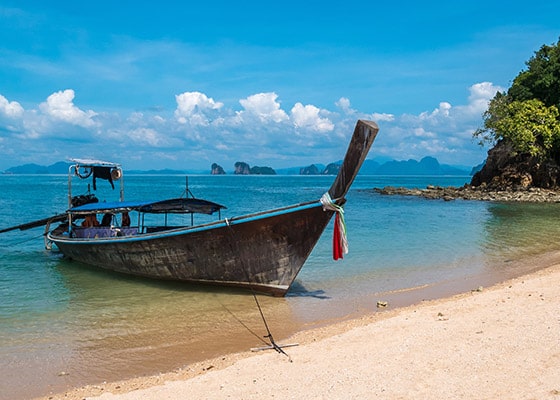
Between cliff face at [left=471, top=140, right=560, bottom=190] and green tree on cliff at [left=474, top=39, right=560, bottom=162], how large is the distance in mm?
1132

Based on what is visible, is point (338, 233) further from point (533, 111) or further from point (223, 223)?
point (533, 111)

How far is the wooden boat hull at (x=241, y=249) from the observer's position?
32.1ft

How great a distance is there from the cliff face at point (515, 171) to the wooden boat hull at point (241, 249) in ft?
113

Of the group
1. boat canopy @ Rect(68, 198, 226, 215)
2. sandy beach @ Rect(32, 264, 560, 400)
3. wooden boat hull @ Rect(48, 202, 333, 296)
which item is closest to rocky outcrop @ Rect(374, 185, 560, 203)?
boat canopy @ Rect(68, 198, 226, 215)

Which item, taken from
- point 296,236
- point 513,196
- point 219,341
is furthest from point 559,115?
point 219,341

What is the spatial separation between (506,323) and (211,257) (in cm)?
612

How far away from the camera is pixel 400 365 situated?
229 inches

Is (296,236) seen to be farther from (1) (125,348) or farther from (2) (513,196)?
(2) (513,196)

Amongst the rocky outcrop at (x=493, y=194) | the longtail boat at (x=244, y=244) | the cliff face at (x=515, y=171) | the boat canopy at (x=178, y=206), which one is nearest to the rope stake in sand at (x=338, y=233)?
the longtail boat at (x=244, y=244)

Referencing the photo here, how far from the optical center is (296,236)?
9883 mm

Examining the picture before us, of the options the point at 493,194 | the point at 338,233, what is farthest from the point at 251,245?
the point at 493,194

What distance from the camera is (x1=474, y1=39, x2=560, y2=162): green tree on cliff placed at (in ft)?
119

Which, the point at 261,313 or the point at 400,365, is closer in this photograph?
the point at 400,365

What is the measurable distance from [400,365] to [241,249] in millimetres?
→ 5075
